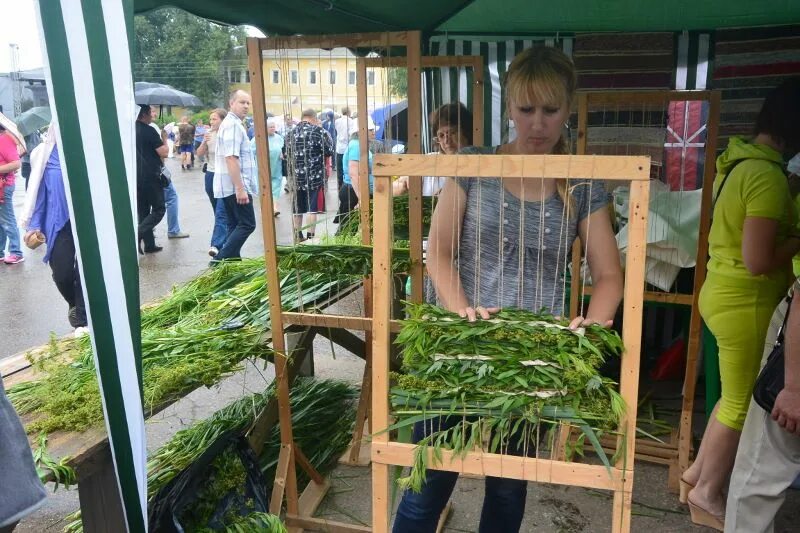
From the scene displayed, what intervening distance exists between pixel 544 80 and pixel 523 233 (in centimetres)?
41

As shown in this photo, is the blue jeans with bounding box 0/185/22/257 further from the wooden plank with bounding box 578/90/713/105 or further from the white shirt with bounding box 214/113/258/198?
the wooden plank with bounding box 578/90/713/105

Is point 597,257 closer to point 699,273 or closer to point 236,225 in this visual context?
point 699,273

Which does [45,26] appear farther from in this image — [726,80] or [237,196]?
[237,196]

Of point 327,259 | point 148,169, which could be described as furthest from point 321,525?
point 148,169

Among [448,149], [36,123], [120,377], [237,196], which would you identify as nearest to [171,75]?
[36,123]

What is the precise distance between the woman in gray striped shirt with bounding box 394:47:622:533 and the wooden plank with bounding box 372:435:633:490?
10.9 inches

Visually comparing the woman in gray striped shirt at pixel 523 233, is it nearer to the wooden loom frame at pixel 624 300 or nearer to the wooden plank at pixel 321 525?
the wooden loom frame at pixel 624 300

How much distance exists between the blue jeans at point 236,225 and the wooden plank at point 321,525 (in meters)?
3.89

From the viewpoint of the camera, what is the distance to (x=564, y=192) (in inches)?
66.8

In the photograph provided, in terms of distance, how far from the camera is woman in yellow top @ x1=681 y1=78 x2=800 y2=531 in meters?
2.34

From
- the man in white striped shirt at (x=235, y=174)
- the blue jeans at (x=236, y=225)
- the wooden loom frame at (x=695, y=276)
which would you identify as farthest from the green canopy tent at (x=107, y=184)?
the man in white striped shirt at (x=235, y=174)

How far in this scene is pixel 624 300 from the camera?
139cm

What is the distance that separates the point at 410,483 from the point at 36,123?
11240 mm

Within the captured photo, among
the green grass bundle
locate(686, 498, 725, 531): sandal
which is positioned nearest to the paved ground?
locate(686, 498, 725, 531): sandal
